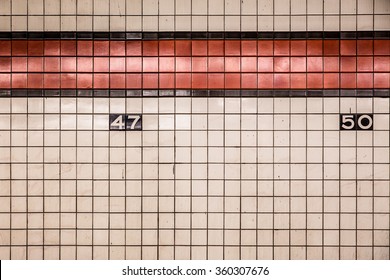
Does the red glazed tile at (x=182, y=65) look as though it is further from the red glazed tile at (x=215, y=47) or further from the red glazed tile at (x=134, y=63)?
the red glazed tile at (x=134, y=63)

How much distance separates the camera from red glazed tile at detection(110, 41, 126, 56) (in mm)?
4219

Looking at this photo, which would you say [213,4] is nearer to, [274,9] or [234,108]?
[274,9]

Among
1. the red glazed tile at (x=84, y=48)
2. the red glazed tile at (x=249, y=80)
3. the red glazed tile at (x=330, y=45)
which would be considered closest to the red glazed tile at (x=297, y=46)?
the red glazed tile at (x=330, y=45)

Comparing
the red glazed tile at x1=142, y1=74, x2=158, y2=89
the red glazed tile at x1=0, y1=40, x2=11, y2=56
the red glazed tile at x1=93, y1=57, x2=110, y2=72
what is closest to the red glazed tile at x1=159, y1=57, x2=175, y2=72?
the red glazed tile at x1=142, y1=74, x2=158, y2=89

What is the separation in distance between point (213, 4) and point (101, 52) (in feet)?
4.31

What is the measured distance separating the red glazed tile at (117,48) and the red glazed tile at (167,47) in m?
0.40

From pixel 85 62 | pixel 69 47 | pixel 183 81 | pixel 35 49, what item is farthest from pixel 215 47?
pixel 35 49

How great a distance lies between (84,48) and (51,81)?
50 cm

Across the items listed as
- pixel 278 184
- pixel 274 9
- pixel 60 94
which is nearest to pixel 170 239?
pixel 278 184

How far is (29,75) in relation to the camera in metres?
4.21

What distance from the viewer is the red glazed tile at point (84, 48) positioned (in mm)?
4215

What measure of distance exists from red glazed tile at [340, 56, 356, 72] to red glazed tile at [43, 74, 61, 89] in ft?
10.0

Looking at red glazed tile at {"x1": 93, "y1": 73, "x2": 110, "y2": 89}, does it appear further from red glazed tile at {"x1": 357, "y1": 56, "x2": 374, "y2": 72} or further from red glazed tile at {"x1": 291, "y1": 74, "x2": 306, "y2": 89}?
red glazed tile at {"x1": 357, "y1": 56, "x2": 374, "y2": 72}

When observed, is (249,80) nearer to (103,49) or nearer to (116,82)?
(116,82)
